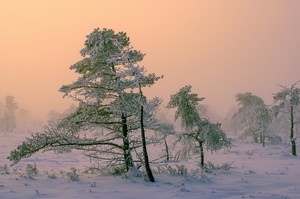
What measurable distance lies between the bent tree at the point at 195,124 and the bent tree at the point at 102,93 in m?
6.45

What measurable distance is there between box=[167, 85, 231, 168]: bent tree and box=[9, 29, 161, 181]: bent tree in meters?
6.45

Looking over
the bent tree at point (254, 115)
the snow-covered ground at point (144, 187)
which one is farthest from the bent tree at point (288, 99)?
the snow-covered ground at point (144, 187)

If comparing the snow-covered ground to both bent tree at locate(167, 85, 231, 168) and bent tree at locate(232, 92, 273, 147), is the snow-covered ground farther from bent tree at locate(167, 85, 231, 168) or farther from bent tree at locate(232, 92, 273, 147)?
bent tree at locate(232, 92, 273, 147)

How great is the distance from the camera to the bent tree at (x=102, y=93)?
46.5 feet

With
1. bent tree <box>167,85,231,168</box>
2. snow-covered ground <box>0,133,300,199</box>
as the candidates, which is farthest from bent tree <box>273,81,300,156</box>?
snow-covered ground <box>0,133,300,199</box>

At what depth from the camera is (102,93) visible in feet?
50.7

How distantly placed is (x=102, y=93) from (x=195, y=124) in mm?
8345

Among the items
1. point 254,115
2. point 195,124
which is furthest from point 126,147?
point 254,115

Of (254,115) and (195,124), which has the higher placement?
(254,115)

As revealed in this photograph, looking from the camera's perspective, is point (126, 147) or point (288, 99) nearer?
point (126, 147)

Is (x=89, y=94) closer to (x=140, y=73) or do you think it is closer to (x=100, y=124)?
(x=100, y=124)

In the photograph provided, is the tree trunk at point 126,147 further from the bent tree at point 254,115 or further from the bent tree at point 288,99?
the bent tree at point 254,115

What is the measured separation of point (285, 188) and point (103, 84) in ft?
29.1

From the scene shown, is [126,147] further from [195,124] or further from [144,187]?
[195,124]
